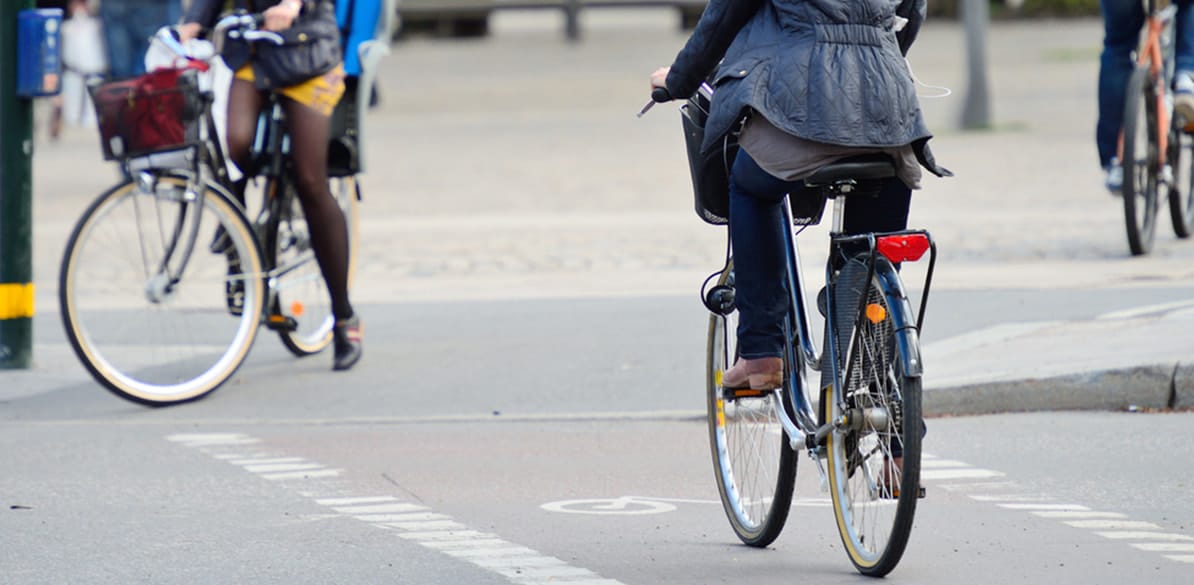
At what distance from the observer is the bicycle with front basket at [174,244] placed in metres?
7.11

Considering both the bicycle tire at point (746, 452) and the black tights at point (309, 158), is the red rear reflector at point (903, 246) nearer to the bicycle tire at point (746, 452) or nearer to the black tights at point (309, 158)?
the bicycle tire at point (746, 452)

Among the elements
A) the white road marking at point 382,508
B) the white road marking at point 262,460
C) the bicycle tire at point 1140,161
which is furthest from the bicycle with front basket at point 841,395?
the bicycle tire at point 1140,161

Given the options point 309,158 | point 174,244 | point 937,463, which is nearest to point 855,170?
point 937,463

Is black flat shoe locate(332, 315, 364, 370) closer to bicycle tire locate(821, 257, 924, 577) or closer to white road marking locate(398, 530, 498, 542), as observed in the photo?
white road marking locate(398, 530, 498, 542)

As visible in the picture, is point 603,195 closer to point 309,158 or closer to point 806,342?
point 309,158

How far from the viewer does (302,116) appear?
7.34 metres

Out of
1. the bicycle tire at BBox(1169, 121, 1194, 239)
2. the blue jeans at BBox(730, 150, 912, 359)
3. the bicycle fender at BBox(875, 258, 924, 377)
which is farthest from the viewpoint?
the bicycle tire at BBox(1169, 121, 1194, 239)

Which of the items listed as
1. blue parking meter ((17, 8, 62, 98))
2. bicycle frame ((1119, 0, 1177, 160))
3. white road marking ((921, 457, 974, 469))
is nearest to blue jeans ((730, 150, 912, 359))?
white road marking ((921, 457, 974, 469))

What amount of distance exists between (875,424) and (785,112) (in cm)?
69

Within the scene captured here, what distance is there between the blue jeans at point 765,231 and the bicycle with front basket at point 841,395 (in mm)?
42

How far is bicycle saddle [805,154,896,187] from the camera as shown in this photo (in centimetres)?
450

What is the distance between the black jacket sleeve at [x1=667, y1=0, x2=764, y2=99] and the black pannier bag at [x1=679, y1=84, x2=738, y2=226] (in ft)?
0.23

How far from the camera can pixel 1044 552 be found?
491 cm

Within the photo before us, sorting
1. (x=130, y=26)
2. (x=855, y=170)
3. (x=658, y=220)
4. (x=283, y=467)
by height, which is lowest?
(x=658, y=220)
